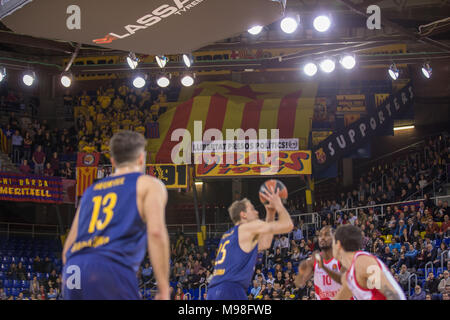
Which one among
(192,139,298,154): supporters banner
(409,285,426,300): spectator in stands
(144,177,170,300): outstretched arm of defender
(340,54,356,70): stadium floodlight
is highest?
(340,54,356,70): stadium floodlight

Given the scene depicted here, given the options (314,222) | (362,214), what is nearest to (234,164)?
(314,222)

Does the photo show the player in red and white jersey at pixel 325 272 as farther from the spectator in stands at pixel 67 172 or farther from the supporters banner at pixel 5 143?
the supporters banner at pixel 5 143

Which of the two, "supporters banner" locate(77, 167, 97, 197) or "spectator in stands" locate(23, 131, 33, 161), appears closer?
"supporters banner" locate(77, 167, 97, 197)

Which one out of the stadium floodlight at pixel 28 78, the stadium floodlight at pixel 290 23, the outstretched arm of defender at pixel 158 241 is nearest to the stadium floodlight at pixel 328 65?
the stadium floodlight at pixel 290 23

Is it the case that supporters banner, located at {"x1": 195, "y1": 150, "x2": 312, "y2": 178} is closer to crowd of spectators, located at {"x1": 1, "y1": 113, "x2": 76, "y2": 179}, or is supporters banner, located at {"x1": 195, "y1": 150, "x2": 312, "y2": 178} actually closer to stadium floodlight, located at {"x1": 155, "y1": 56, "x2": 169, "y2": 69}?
crowd of spectators, located at {"x1": 1, "y1": 113, "x2": 76, "y2": 179}

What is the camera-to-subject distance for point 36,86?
108ft

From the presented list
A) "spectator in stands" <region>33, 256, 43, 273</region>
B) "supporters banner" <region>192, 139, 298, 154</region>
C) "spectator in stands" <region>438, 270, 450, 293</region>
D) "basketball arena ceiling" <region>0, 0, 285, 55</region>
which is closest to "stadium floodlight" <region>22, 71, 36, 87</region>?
"supporters banner" <region>192, 139, 298, 154</region>

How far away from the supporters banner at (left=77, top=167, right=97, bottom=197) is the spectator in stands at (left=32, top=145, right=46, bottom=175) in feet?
6.34

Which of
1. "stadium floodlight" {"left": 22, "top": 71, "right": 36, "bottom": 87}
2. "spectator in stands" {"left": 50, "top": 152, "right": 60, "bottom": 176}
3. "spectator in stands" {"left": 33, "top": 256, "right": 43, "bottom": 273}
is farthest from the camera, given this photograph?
"spectator in stands" {"left": 50, "top": 152, "right": 60, "bottom": 176}

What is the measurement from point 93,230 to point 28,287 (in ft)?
63.3

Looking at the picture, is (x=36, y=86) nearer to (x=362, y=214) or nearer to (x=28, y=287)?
(x=28, y=287)

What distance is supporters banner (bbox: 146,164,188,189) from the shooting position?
25.7 metres

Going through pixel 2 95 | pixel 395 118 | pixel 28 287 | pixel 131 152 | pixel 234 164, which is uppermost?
pixel 2 95
